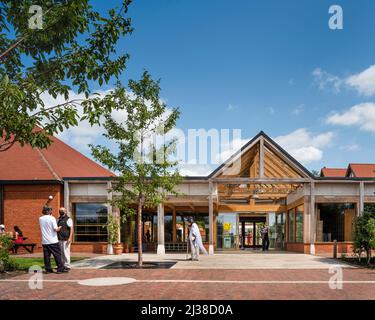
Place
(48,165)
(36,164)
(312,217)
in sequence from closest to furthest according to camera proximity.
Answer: (312,217), (48,165), (36,164)

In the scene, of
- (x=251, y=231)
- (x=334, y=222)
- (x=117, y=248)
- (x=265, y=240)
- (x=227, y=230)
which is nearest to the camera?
(x=117, y=248)

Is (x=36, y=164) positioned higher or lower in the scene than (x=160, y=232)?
higher

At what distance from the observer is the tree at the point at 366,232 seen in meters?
15.4

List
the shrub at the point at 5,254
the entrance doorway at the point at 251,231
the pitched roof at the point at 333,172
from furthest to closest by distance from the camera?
the pitched roof at the point at 333,172 → the entrance doorway at the point at 251,231 → the shrub at the point at 5,254

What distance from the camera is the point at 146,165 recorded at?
1547 centimetres

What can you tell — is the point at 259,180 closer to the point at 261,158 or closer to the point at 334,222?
the point at 261,158

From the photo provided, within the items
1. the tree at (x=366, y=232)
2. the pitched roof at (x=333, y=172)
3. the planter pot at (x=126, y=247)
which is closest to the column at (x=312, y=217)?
the tree at (x=366, y=232)

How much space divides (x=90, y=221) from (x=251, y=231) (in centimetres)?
1315

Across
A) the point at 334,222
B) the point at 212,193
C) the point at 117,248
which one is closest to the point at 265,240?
the point at 334,222

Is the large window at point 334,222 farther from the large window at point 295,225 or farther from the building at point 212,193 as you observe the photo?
the large window at point 295,225

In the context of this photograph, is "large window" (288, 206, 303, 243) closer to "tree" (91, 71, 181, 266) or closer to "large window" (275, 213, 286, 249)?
"large window" (275, 213, 286, 249)

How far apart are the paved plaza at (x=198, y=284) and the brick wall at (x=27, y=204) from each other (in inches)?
355

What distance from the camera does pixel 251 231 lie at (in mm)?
32281
